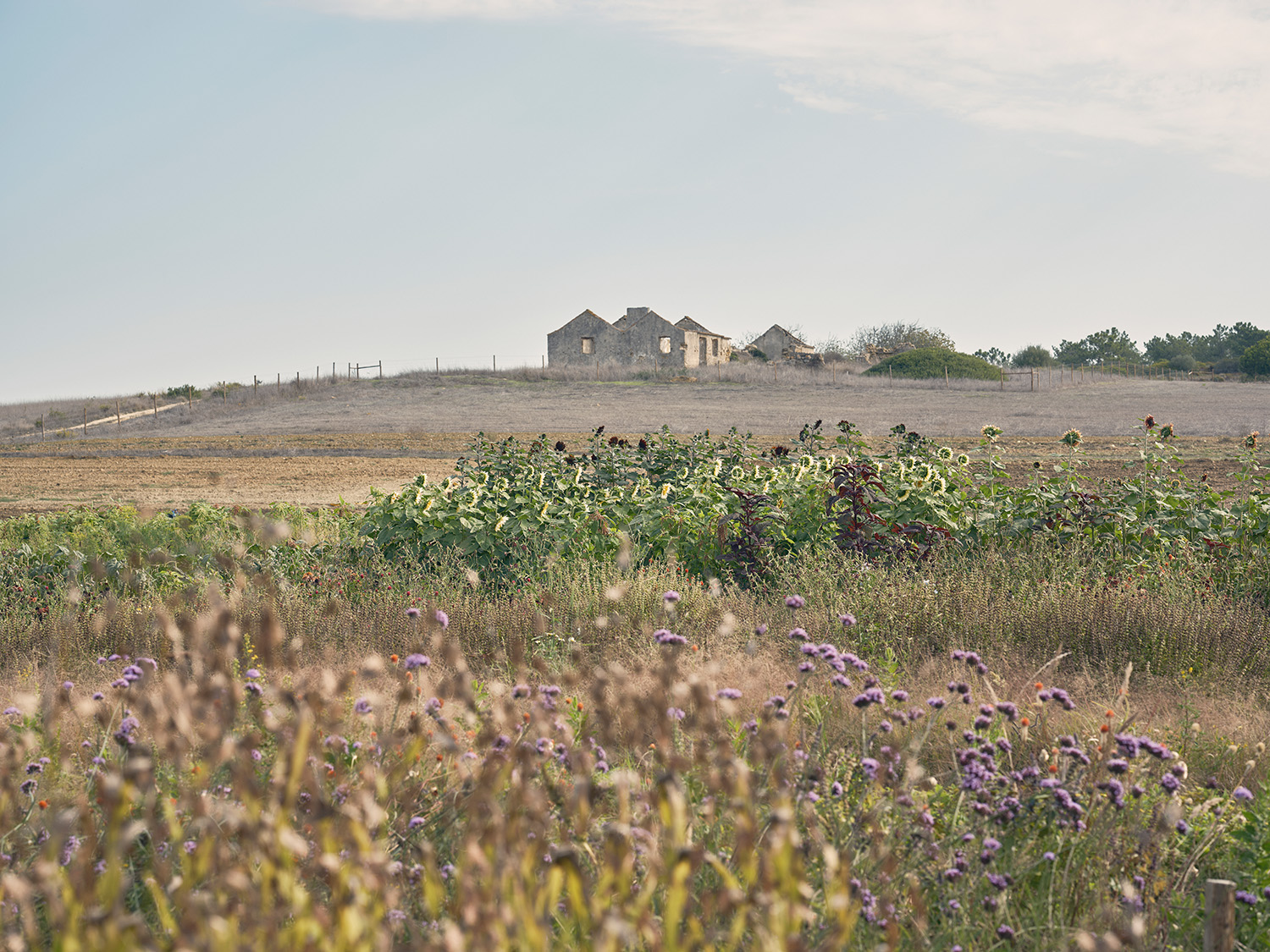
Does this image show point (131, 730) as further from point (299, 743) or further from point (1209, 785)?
point (1209, 785)

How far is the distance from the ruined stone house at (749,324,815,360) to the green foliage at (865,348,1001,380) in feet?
22.9

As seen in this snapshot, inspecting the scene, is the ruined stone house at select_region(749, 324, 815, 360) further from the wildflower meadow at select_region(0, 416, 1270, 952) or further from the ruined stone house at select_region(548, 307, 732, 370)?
the wildflower meadow at select_region(0, 416, 1270, 952)

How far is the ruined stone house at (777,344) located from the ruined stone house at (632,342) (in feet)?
20.3

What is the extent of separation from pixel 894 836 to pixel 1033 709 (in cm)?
143

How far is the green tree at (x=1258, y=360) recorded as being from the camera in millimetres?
50656

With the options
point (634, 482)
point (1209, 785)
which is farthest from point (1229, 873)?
point (634, 482)

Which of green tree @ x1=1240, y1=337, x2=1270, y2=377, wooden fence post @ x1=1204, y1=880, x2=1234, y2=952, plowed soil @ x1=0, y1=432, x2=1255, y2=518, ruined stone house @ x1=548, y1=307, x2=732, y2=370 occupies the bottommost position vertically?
wooden fence post @ x1=1204, y1=880, x2=1234, y2=952

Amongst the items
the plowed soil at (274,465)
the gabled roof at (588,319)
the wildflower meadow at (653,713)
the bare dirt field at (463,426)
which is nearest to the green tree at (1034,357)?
the bare dirt field at (463,426)

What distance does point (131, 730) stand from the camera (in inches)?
112

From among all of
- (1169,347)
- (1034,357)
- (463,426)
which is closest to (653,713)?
(463,426)

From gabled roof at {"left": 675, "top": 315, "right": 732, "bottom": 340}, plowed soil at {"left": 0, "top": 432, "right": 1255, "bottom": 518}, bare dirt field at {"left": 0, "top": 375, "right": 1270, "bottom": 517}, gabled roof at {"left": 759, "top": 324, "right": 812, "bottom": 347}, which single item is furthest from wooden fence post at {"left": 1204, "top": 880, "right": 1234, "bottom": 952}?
gabled roof at {"left": 759, "top": 324, "right": 812, "bottom": 347}

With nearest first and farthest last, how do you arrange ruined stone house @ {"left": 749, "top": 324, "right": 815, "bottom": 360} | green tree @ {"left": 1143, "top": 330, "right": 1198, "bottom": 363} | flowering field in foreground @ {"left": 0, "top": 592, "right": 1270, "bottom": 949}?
flowering field in foreground @ {"left": 0, "top": 592, "right": 1270, "bottom": 949}
ruined stone house @ {"left": 749, "top": 324, "right": 815, "bottom": 360}
green tree @ {"left": 1143, "top": 330, "right": 1198, "bottom": 363}

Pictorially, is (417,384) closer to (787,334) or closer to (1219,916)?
(787,334)

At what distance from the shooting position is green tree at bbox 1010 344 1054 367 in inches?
2665
